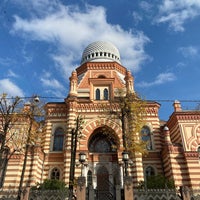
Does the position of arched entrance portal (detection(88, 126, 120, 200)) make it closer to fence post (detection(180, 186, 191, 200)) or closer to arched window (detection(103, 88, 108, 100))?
arched window (detection(103, 88, 108, 100))

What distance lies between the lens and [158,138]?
24172 millimetres

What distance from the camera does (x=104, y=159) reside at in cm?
2339

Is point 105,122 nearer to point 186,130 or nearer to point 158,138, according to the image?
point 158,138

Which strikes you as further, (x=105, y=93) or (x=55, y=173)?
(x=105, y=93)

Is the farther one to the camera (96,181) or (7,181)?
(96,181)

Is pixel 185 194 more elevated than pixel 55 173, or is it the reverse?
pixel 55 173

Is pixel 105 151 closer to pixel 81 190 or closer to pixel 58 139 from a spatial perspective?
pixel 58 139

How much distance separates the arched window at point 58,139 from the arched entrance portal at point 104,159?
325 centimetres

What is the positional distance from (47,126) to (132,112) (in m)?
11.0

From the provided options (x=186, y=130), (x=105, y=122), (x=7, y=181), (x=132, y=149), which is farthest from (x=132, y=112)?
(x=7, y=181)

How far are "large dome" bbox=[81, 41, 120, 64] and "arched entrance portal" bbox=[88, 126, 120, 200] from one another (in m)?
14.3

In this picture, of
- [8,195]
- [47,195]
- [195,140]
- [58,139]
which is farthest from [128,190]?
[58,139]

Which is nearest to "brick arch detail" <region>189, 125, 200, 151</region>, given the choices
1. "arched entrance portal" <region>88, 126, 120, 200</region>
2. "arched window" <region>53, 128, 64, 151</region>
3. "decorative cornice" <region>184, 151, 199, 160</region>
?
"decorative cornice" <region>184, 151, 199, 160</region>

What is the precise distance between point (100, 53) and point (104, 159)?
1898cm
